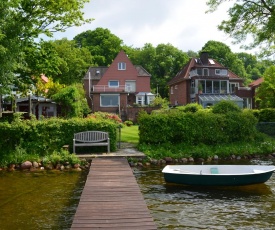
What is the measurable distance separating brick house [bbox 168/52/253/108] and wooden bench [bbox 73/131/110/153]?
121 feet

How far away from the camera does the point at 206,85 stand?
55.9 m

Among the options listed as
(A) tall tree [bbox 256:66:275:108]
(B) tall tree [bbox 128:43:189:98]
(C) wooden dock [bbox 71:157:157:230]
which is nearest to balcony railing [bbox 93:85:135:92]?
(A) tall tree [bbox 256:66:275:108]

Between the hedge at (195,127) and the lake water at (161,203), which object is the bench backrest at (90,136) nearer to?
the hedge at (195,127)

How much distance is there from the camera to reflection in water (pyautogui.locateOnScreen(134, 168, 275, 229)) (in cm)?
890

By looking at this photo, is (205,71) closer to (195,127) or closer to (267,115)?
(267,115)

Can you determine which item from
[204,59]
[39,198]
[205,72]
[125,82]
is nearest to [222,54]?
[204,59]

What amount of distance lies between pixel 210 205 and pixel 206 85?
46679 millimetres

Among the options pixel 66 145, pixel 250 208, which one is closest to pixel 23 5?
pixel 66 145

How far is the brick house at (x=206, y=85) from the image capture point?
179 ft

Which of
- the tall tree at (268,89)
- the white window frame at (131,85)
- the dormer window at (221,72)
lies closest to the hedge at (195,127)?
the tall tree at (268,89)

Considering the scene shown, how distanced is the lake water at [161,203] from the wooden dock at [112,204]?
0.65 metres

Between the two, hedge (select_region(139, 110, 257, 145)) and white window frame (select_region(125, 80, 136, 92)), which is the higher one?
white window frame (select_region(125, 80, 136, 92))

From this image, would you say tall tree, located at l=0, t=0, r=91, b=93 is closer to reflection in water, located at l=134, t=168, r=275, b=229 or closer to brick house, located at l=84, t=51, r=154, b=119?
reflection in water, located at l=134, t=168, r=275, b=229

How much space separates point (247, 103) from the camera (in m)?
57.6
